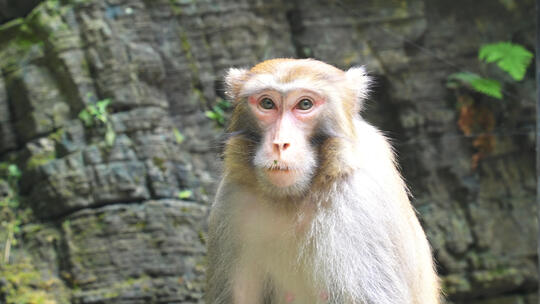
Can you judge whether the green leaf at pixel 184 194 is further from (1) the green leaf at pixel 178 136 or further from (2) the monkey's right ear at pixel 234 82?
(2) the monkey's right ear at pixel 234 82

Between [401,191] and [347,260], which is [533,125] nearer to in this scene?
[401,191]

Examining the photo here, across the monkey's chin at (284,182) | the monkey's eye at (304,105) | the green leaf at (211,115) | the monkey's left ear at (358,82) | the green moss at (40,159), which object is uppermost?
the monkey's left ear at (358,82)

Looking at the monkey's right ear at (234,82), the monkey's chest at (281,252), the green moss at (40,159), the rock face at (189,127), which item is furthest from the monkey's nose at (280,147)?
the green moss at (40,159)

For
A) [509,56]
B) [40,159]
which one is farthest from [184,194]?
[509,56]

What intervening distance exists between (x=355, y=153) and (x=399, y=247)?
586 millimetres

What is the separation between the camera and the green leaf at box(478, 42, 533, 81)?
708cm

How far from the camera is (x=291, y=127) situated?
135 inches

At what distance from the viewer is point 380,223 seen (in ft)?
11.6

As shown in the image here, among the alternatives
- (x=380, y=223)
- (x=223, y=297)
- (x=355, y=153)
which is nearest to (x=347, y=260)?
(x=380, y=223)

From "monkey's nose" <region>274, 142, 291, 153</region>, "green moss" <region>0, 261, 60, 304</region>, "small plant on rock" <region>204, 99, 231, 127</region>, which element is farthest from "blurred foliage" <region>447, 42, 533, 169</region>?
"green moss" <region>0, 261, 60, 304</region>

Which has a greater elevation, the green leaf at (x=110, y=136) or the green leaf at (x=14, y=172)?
the green leaf at (x=110, y=136)

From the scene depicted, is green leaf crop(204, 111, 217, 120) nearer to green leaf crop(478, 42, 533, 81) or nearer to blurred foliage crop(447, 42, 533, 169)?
blurred foliage crop(447, 42, 533, 169)

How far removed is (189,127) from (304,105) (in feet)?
11.5

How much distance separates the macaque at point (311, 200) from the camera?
3.50m
